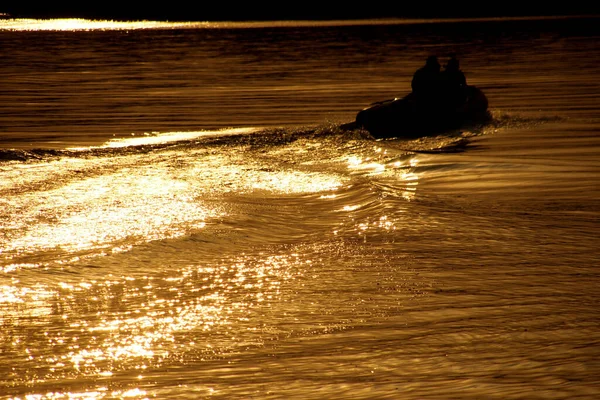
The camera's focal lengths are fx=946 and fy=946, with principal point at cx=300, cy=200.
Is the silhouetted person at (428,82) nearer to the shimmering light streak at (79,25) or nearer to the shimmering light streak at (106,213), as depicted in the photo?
the shimmering light streak at (106,213)

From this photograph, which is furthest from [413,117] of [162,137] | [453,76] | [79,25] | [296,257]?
[79,25]

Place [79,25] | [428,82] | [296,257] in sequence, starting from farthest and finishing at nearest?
[79,25] < [428,82] < [296,257]

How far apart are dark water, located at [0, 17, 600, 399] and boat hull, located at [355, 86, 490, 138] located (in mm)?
429

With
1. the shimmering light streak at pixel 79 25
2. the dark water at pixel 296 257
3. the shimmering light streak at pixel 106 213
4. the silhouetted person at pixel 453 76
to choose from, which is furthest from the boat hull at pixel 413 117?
the shimmering light streak at pixel 79 25

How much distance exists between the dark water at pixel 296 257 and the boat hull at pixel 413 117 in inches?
16.9

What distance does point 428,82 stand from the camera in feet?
71.7

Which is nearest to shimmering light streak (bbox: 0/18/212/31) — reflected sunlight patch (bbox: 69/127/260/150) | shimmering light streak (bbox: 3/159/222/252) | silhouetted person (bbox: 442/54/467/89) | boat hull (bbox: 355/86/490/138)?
silhouetted person (bbox: 442/54/467/89)

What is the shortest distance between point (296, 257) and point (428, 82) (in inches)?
441

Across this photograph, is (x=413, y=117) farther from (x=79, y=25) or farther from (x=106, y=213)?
(x=79, y=25)

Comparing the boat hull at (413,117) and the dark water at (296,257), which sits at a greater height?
the boat hull at (413,117)

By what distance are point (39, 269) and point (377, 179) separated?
6.82 meters

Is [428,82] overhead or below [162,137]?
overhead

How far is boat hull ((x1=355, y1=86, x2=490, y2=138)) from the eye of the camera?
20.4 metres

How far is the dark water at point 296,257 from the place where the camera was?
8320 mm
